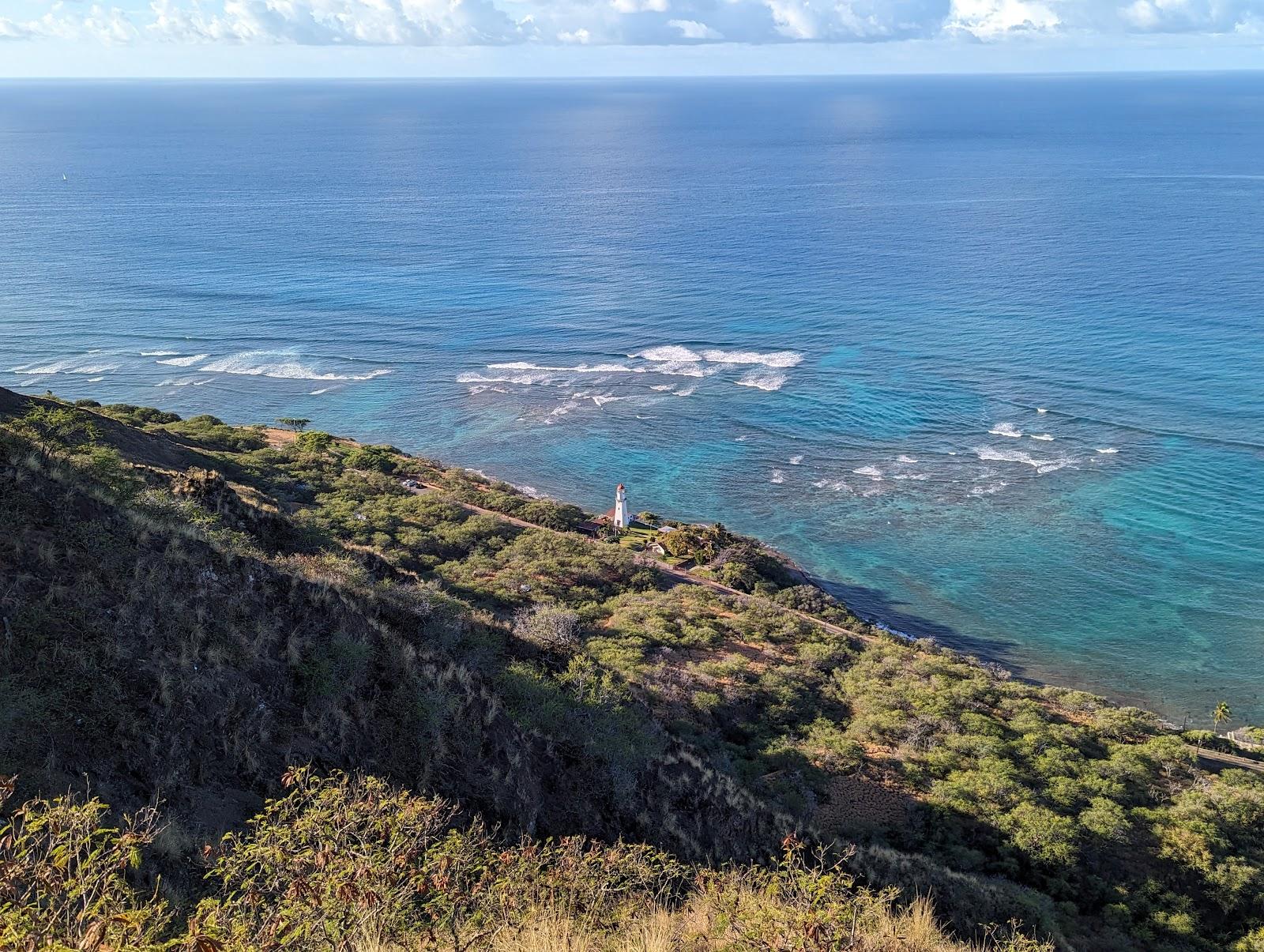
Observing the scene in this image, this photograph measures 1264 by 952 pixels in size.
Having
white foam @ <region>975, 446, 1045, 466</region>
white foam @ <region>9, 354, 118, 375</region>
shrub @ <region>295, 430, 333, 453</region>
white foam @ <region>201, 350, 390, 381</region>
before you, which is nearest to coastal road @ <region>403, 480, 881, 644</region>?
Answer: shrub @ <region>295, 430, 333, 453</region>

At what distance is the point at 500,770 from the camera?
1526 cm

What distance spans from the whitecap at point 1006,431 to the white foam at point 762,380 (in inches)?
564

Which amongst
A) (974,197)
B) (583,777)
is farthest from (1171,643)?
(974,197)

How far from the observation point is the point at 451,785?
1461 cm

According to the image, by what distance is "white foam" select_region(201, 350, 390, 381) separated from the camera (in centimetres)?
6488

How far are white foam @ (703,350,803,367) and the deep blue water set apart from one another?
0.98 feet

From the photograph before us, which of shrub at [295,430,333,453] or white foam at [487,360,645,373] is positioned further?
white foam at [487,360,645,373]

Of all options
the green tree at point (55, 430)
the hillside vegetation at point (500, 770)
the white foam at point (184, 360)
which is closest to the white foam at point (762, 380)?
the hillside vegetation at point (500, 770)

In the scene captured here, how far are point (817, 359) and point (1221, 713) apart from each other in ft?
134

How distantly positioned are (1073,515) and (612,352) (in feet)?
116

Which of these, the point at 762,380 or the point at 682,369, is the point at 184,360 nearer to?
the point at 682,369

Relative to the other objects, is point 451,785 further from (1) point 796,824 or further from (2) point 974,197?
→ (2) point 974,197

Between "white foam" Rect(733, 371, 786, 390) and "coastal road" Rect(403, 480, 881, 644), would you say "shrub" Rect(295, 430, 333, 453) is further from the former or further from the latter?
"white foam" Rect(733, 371, 786, 390)

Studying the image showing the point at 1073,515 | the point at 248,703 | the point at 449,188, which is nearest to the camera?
the point at 248,703
